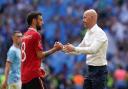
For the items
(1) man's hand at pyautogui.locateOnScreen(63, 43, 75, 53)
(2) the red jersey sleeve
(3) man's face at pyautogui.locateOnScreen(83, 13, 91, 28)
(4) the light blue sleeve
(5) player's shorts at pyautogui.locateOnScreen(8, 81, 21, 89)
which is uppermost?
(3) man's face at pyautogui.locateOnScreen(83, 13, 91, 28)

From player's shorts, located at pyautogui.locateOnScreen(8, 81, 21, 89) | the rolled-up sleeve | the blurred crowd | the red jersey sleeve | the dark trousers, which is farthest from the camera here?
the blurred crowd

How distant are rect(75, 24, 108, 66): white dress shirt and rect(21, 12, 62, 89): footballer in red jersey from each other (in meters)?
0.47

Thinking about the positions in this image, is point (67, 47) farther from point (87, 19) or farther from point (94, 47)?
point (87, 19)

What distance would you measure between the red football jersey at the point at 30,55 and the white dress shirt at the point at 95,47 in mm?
713

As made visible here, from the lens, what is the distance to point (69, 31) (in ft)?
80.6

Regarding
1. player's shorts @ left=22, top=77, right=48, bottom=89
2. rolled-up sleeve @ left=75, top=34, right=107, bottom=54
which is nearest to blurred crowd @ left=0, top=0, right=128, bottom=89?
player's shorts @ left=22, top=77, right=48, bottom=89

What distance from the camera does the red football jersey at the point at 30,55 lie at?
1373 centimetres

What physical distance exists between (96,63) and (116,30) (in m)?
10.4

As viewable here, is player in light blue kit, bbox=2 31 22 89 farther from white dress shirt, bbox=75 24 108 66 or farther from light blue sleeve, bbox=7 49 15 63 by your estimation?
white dress shirt, bbox=75 24 108 66

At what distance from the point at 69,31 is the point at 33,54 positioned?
1083 centimetres

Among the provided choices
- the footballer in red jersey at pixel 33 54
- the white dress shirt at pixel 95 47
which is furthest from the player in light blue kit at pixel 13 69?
the white dress shirt at pixel 95 47

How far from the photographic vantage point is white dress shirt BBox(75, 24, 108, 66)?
533 inches

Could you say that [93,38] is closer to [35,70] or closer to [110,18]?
[35,70]

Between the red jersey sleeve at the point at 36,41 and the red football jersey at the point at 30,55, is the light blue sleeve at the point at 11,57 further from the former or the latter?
the red jersey sleeve at the point at 36,41
